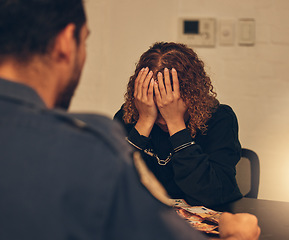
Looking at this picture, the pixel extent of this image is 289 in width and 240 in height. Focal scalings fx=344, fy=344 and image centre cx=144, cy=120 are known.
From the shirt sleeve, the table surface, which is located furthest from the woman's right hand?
the table surface

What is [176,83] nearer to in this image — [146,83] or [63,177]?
[146,83]

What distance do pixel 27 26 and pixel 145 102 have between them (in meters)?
0.95

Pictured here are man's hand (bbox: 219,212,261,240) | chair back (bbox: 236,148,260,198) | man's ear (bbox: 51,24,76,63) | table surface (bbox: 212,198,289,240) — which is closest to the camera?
man's ear (bbox: 51,24,76,63)

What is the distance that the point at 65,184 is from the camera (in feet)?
1.18

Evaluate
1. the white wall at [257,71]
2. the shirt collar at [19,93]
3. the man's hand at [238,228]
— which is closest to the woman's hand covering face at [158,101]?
the man's hand at [238,228]

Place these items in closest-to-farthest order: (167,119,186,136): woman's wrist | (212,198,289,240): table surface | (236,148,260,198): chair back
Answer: (212,198,289,240): table surface < (167,119,186,136): woman's wrist < (236,148,260,198): chair back

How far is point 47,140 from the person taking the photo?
0.37 m

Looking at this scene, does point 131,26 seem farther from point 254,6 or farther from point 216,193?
point 216,193

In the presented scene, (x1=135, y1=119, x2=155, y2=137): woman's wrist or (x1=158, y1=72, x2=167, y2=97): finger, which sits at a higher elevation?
(x1=158, y1=72, x2=167, y2=97): finger

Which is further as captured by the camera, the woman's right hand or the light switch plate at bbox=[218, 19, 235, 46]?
the light switch plate at bbox=[218, 19, 235, 46]

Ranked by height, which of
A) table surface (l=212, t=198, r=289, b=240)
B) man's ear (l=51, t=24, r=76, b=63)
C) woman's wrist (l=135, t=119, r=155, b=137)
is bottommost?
table surface (l=212, t=198, r=289, b=240)

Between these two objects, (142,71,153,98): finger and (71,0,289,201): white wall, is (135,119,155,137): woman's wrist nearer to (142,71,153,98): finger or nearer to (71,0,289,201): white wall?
(142,71,153,98): finger

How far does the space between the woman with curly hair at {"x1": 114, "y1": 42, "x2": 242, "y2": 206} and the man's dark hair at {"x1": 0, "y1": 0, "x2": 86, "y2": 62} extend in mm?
878

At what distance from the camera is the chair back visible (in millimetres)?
1501
